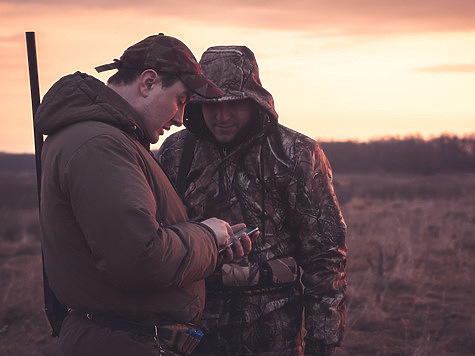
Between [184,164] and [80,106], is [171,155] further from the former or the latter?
[80,106]

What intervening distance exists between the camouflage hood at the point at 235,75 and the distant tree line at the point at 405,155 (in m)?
41.2

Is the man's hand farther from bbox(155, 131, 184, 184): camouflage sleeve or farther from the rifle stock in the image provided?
the rifle stock

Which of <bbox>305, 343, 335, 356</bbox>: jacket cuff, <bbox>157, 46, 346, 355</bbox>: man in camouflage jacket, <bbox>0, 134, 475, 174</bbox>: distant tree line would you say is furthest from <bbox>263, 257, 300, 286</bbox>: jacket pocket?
<bbox>0, 134, 475, 174</bbox>: distant tree line

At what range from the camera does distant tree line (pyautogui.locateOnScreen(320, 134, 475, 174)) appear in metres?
46.8

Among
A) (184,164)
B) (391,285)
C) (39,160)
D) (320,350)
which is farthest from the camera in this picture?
(391,285)

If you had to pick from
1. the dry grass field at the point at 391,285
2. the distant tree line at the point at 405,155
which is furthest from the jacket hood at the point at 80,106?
the distant tree line at the point at 405,155

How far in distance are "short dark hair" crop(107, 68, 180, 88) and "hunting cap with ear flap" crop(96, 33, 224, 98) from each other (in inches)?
0.6

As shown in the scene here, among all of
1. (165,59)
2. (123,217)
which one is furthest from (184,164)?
(123,217)

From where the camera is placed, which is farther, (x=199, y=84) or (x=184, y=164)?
(x=184, y=164)

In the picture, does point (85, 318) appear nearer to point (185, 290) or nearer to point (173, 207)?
point (185, 290)

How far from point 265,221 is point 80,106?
1.39m

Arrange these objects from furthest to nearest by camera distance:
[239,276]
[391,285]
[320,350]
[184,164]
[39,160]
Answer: [391,285] < [184,164] < [320,350] < [239,276] < [39,160]

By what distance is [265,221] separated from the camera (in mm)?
3199

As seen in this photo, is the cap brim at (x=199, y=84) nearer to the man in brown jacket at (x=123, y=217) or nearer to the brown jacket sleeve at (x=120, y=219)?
the man in brown jacket at (x=123, y=217)
